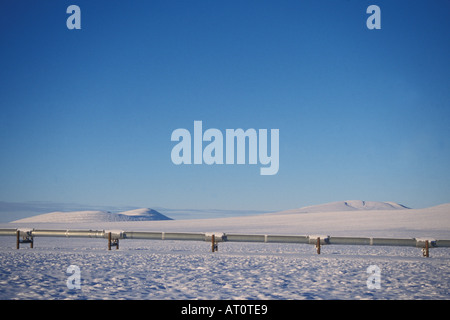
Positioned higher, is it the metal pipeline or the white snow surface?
the metal pipeline

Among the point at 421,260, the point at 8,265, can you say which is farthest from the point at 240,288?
the point at 421,260

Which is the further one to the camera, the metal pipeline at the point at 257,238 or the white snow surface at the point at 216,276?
the metal pipeline at the point at 257,238

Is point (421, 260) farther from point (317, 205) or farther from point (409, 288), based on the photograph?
point (317, 205)

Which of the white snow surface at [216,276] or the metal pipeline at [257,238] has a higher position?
the metal pipeline at [257,238]

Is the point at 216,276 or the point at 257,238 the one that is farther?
the point at 257,238

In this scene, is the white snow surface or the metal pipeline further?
the metal pipeline

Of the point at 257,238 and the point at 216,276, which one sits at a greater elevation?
the point at 257,238

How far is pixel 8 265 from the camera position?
15117 mm
